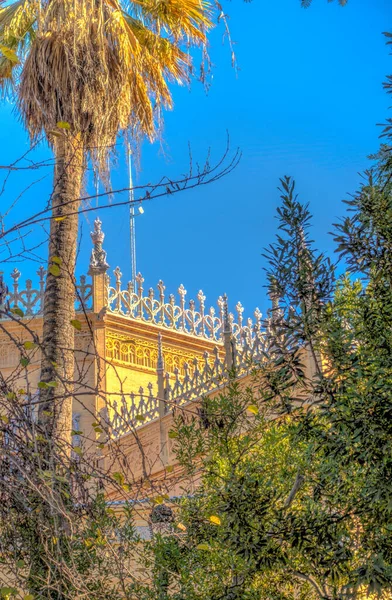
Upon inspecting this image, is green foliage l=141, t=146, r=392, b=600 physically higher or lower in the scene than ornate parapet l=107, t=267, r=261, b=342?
lower

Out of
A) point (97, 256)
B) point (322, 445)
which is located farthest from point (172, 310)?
point (322, 445)

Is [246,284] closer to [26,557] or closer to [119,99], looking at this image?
A: [119,99]

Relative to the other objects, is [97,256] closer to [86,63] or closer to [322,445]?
[86,63]


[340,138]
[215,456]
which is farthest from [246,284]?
[215,456]

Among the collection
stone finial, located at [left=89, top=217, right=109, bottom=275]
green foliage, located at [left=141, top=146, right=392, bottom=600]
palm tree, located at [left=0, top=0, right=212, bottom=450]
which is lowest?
green foliage, located at [left=141, top=146, right=392, bottom=600]

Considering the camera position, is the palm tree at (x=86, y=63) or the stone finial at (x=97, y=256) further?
the stone finial at (x=97, y=256)

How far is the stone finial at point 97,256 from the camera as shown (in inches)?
629

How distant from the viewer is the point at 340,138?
51938 mm

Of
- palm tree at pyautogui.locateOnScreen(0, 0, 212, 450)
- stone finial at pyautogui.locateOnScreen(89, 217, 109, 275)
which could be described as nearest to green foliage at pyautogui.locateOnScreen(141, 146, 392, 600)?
palm tree at pyautogui.locateOnScreen(0, 0, 212, 450)

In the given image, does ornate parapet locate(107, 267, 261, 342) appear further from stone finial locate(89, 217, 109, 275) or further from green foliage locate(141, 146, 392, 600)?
green foliage locate(141, 146, 392, 600)

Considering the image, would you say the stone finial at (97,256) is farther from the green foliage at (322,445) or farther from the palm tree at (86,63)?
the green foliage at (322,445)

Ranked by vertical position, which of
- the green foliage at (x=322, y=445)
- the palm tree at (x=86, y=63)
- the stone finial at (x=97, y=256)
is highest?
the stone finial at (x=97, y=256)

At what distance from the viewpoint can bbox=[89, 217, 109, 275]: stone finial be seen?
52.4 feet

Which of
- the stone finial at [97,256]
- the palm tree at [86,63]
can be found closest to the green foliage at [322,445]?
the palm tree at [86,63]
